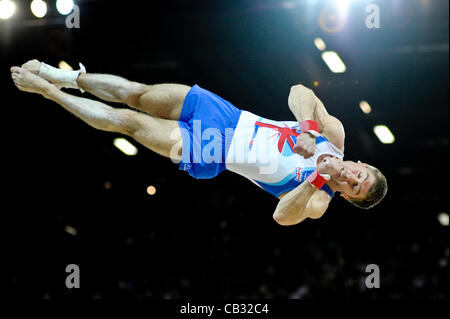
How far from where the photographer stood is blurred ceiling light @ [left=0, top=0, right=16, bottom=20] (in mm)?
4461

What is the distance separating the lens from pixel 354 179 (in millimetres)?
3393

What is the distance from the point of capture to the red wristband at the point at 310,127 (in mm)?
3293

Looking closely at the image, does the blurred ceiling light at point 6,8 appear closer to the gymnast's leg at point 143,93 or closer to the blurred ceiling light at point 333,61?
the gymnast's leg at point 143,93

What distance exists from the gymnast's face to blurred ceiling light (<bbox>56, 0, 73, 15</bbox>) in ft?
7.94

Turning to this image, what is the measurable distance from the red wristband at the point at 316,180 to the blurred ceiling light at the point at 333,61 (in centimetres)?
164

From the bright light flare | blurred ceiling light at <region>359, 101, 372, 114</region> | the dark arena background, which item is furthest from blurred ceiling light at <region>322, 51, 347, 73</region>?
the bright light flare

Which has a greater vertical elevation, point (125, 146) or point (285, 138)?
point (125, 146)

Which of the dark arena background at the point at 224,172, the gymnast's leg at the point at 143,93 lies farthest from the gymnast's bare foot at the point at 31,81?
the dark arena background at the point at 224,172

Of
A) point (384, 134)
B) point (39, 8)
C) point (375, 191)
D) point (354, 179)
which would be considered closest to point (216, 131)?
point (354, 179)

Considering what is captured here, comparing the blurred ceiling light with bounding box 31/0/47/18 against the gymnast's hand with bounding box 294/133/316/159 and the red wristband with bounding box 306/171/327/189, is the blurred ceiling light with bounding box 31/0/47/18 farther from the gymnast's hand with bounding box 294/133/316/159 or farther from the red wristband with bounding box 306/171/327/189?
the red wristband with bounding box 306/171/327/189

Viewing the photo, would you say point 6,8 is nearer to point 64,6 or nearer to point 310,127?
point 64,6

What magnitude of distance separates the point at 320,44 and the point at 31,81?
227 cm
